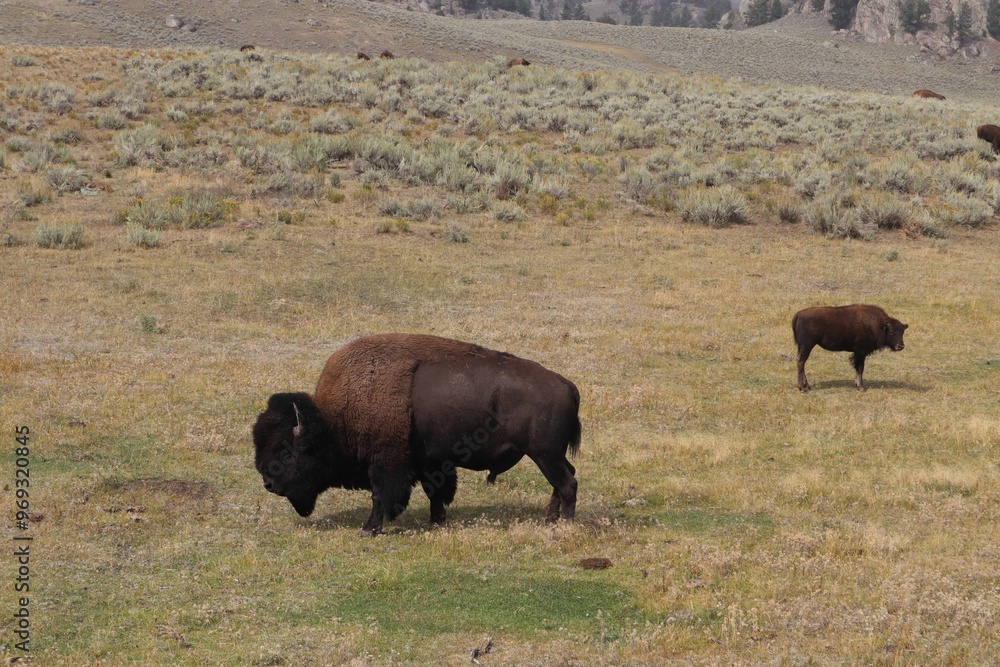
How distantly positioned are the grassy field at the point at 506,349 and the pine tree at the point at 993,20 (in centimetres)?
7893

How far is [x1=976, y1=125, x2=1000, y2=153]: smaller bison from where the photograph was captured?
40.5 meters

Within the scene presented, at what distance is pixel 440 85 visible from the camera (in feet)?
156

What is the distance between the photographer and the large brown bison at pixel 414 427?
9.19 metres

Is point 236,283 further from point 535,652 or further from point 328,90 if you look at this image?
point 328,90

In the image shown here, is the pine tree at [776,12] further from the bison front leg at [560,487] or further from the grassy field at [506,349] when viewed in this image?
the bison front leg at [560,487]

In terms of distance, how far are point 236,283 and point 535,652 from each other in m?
15.8

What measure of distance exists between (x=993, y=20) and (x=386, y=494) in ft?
396

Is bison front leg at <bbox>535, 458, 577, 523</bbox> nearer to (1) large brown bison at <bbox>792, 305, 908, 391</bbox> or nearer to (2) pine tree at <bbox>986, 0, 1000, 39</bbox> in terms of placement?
(1) large brown bison at <bbox>792, 305, 908, 391</bbox>

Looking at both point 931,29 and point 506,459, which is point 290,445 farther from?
point 931,29

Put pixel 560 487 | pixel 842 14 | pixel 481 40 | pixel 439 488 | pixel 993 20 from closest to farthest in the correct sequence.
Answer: pixel 560 487
pixel 439 488
pixel 481 40
pixel 993 20
pixel 842 14

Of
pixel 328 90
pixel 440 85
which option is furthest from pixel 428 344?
pixel 440 85

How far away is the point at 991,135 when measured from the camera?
4094 centimetres

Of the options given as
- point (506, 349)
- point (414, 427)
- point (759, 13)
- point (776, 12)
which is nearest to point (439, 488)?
point (414, 427)

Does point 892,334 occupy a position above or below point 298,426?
below
